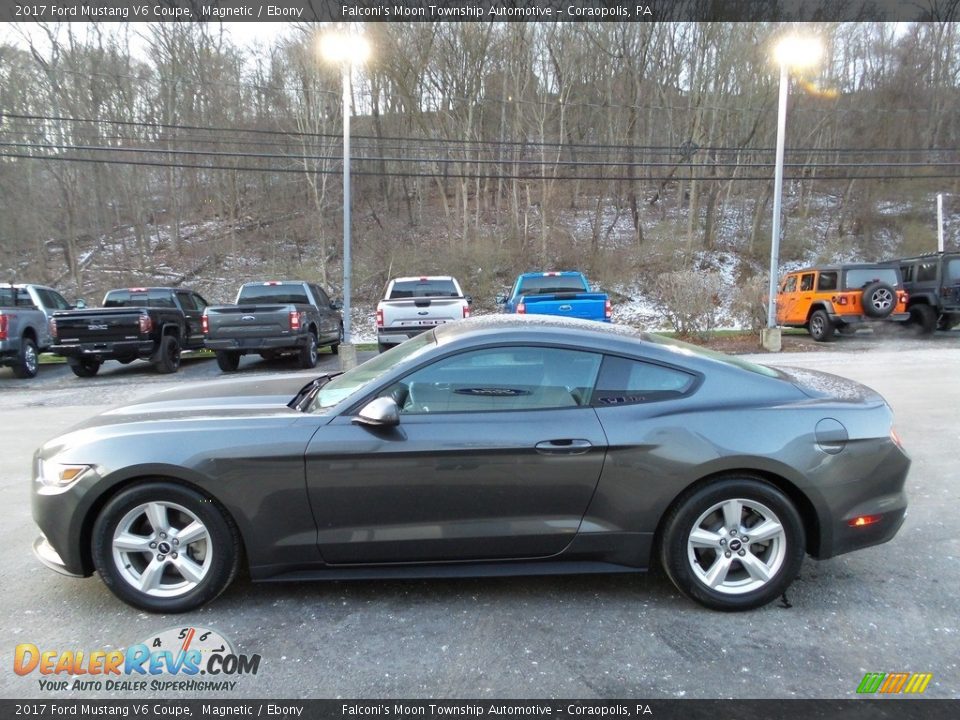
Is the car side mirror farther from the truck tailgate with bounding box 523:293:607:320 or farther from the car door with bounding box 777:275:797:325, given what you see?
the car door with bounding box 777:275:797:325

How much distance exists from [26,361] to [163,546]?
469 inches

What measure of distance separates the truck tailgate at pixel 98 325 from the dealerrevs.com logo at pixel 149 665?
9.99m

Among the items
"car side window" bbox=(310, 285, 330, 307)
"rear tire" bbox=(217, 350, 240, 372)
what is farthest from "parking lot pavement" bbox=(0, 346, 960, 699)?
"car side window" bbox=(310, 285, 330, 307)

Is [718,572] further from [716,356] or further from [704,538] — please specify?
[716,356]

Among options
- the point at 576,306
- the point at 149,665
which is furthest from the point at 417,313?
the point at 149,665

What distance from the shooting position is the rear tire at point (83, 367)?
39.2 feet

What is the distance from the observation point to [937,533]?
3.74 m

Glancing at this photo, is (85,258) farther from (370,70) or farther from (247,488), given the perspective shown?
(247,488)

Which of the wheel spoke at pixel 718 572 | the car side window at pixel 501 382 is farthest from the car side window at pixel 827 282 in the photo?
the car side window at pixel 501 382

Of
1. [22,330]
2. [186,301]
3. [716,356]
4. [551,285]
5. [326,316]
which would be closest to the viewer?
[716,356]

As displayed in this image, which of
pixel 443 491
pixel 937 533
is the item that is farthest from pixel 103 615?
pixel 937 533

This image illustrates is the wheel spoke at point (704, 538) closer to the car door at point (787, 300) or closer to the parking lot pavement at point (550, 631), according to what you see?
the parking lot pavement at point (550, 631)

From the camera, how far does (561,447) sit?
278 cm

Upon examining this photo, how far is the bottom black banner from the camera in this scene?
2.20 metres
